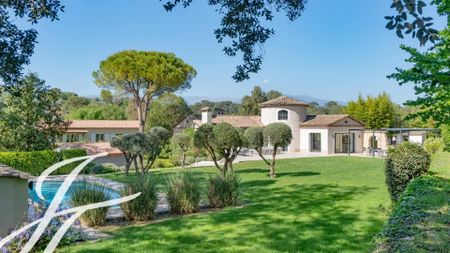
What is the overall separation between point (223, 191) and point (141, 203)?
2.66 m

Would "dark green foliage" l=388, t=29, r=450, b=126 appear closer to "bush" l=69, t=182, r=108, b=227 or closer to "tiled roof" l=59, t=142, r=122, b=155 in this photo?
"bush" l=69, t=182, r=108, b=227

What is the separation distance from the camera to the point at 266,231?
8172 millimetres

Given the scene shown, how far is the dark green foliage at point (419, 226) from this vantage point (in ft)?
12.0

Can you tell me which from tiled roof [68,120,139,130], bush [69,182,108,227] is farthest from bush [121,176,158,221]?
tiled roof [68,120,139,130]

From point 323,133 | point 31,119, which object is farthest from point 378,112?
point 31,119

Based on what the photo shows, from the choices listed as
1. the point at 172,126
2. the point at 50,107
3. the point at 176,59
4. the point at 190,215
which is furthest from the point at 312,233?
the point at 172,126

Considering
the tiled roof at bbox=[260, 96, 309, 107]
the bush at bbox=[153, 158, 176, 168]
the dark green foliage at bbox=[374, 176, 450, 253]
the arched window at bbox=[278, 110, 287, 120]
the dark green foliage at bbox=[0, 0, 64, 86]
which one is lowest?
the bush at bbox=[153, 158, 176, 168]

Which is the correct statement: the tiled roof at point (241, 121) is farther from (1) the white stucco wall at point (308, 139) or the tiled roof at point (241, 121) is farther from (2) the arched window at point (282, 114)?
(1) the white stucco wall at point (308, 139)

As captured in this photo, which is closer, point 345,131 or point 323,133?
point 323,133

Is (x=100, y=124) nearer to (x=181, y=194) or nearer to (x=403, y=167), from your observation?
(x=181, y=194)

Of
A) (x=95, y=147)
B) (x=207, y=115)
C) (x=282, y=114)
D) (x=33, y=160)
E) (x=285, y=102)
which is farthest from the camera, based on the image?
(x=207, y=115)

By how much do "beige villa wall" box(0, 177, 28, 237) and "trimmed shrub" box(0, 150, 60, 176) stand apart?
49.6 ft

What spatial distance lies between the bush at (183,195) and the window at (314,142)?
30.7 metres

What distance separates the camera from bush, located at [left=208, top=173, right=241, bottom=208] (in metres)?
11.5
